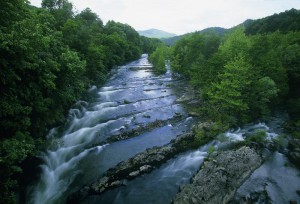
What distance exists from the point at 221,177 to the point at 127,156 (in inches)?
314

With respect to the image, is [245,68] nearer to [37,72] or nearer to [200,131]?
[200,131]

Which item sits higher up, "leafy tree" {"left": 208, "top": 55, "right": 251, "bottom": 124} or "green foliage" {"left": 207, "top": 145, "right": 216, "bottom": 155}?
"leafy tree" {"left": 208, "top": 55, "right": 251, "bottom": 124}

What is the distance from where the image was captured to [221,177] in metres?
16.0

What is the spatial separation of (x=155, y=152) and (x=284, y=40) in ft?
114

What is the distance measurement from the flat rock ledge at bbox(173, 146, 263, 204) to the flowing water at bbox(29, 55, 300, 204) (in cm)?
64

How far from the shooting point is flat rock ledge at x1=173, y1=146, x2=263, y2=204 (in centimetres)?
1428

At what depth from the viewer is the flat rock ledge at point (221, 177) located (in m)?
14.3

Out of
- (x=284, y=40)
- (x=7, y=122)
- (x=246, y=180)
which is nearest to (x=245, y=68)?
(x=246, y=180)

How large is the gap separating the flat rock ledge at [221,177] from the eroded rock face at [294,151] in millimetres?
3144

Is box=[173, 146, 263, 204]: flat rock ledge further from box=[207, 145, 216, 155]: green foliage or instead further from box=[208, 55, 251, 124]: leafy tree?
box=[208, 55, 251, 124]: leafy tree

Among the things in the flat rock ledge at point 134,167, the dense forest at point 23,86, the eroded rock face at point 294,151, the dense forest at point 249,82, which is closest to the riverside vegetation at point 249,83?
the dense forest at point 249,82

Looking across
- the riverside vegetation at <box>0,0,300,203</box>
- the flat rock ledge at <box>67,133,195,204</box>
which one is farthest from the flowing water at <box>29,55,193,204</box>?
the riverside vegetation at <box>0,0,300,203</box>

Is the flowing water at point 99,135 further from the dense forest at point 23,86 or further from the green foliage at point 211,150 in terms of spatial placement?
the green foliage at point 211,150

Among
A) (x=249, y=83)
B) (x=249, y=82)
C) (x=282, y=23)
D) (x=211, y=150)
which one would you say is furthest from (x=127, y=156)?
(x=282, y=23)
